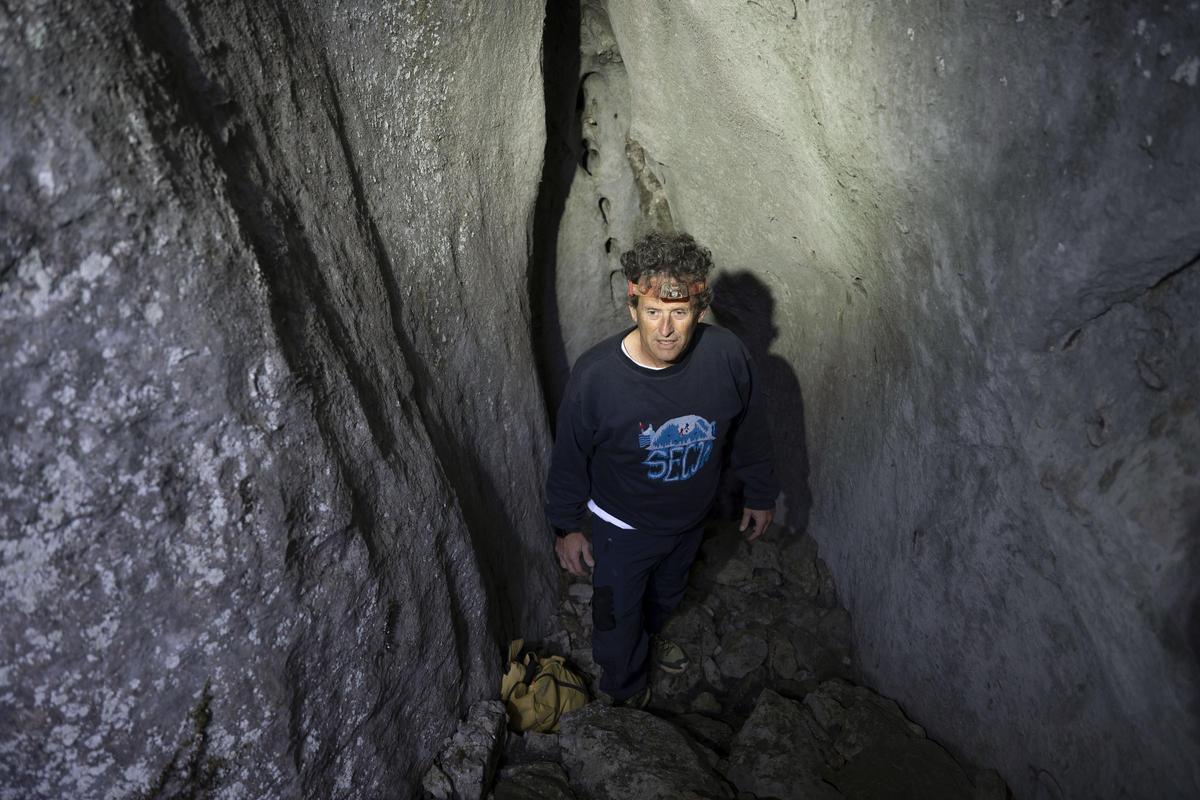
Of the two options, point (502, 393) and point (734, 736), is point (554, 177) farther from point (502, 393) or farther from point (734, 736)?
point (734, 736)

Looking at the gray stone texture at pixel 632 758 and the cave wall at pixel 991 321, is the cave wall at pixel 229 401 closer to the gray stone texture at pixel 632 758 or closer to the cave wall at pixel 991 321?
the gray stone texture at pixel 632 758

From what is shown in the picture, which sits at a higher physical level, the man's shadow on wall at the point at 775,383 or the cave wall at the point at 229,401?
the cave wall at the point at 229,401

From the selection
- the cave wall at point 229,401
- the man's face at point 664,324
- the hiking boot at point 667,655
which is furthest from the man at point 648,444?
the cave wall at point 229,401

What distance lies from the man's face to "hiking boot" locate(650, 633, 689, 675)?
4.82 ft

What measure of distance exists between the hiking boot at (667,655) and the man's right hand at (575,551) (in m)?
0.66

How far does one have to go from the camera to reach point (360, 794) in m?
1.93

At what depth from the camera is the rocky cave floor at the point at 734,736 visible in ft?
7.39

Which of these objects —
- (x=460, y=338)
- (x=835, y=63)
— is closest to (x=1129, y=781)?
(x=835, y=63)

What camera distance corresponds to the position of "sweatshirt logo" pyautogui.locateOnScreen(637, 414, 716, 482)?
7.81 feet

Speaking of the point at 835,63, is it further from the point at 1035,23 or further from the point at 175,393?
the point at 175,393

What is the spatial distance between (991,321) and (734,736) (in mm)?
1680

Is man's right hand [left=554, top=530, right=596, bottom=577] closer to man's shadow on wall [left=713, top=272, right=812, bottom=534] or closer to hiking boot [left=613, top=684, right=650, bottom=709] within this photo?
hiking boot [left=613, top=684, right=650, bottom=709]

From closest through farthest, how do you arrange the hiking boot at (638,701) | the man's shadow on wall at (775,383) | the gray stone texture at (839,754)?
the gray stone texture at (839,754), the hiking boot at (638,701), the man's shadow on wall at (775,383)

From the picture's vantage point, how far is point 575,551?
2701mm
